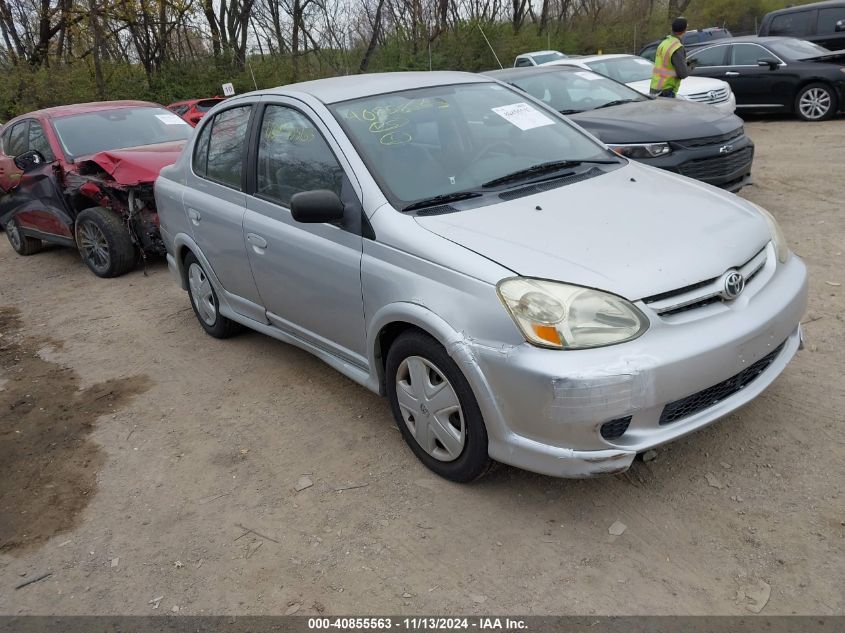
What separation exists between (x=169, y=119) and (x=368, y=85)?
16.6 ft

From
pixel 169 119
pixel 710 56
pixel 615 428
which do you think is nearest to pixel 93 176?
pixel 169 119

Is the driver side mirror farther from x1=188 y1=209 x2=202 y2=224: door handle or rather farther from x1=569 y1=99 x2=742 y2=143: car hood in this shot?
x1=569 y1=99 x2=742 y2=143: car hood

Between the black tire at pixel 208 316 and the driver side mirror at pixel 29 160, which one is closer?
the black tire at pixel 208 316

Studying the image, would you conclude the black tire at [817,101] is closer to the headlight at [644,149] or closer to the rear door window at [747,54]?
the rear door window at [747,54]

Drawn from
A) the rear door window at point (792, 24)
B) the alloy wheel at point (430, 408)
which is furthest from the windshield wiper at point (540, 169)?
the rear door window at point (792, 24)

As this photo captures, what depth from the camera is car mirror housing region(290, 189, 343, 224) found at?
132 inches

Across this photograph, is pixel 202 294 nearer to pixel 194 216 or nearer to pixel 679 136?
pixel 194 216

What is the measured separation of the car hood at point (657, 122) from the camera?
6.48 metres

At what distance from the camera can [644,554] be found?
9.09 ft

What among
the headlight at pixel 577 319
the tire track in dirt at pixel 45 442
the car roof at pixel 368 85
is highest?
the car roof at pixel 368 85

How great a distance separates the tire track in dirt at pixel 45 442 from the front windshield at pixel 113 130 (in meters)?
2.83

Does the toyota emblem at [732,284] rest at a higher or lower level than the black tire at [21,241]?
higher

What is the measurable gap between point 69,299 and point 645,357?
19.7 feet

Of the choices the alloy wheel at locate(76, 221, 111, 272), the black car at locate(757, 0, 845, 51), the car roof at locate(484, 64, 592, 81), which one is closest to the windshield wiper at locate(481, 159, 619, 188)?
the car roof at locate(484, 64, 592, 81)
